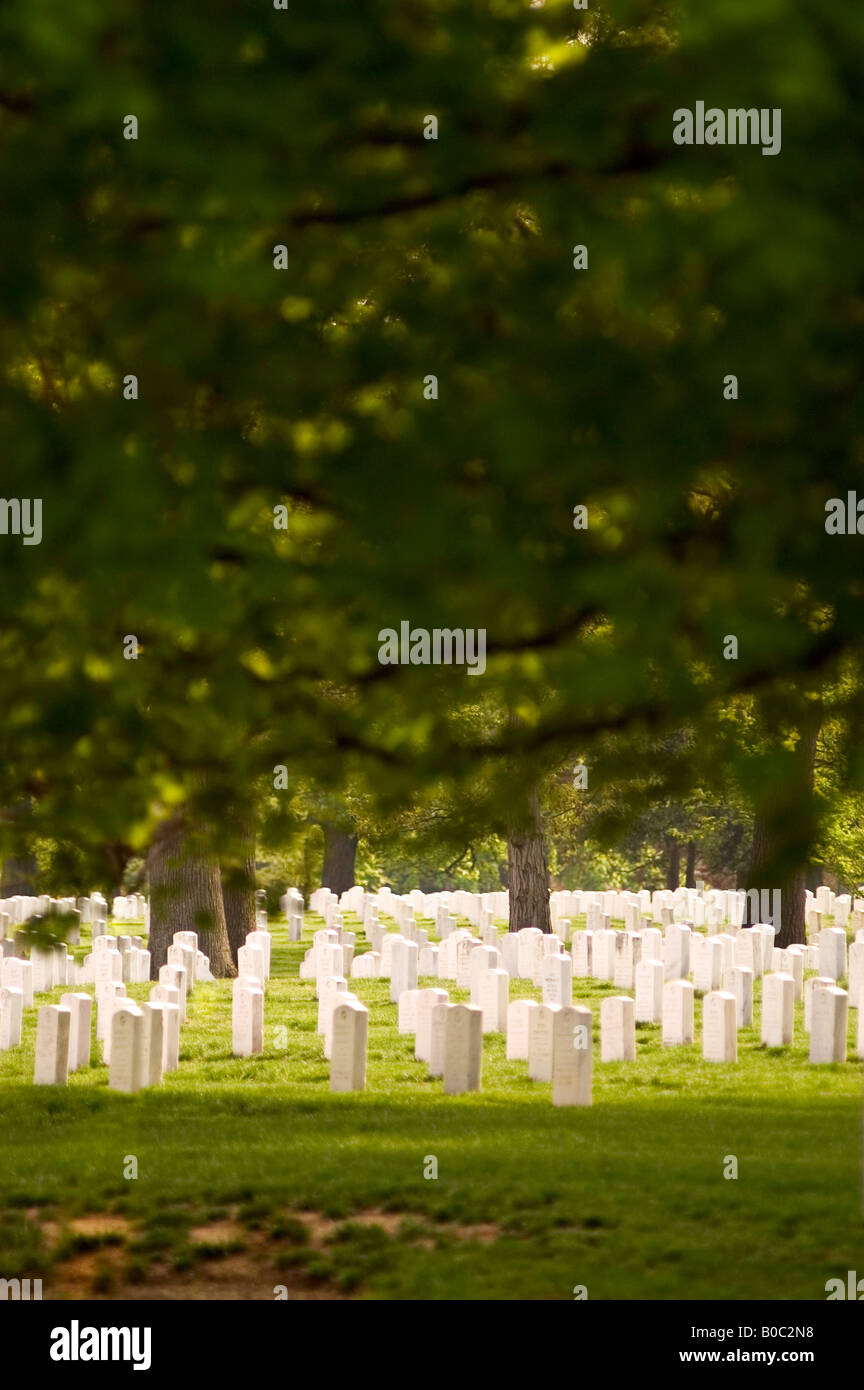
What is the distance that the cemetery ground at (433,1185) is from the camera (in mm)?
6895

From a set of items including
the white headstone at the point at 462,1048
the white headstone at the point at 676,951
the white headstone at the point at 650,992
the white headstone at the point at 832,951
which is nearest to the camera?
the white headstone at the point at 462,1048

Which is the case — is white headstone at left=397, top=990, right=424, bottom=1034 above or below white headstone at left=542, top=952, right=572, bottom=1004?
below

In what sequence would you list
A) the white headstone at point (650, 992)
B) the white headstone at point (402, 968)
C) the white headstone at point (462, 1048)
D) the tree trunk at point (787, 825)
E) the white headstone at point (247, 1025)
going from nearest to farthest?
the tree trunk at point (787, 825) < the white headstone at point (462, 1048) < the white headstone at point (247, 1025) < the white headstone at point (650, 992) < the white headstone at point (402, 968)

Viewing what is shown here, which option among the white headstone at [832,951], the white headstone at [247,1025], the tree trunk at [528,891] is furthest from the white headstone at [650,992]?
the tree trunk at [528,891]

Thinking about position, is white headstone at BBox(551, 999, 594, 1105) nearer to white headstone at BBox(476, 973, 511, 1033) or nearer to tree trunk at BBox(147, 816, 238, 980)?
white headstone at BBox(476, 973, 511, 1033)

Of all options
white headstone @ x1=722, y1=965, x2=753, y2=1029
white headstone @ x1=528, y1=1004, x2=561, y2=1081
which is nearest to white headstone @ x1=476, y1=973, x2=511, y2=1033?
white headstone @ x1=722, y1=965, x2=753, y2=1029

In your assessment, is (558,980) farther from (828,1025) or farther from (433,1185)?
(433,1185)

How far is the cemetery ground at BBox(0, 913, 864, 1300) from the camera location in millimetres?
6895

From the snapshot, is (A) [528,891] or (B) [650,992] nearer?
(B) [650,992]

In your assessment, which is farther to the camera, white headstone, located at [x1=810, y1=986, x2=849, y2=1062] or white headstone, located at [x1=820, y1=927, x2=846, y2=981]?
white headstone, located at [x1=820, y1=927, x2=846, y2=981]

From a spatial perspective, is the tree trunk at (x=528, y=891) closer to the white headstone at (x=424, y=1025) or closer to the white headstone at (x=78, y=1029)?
the white headstone at (x=424, y=1025)

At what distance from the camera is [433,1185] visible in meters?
8.24

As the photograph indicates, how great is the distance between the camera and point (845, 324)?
13.5 feet

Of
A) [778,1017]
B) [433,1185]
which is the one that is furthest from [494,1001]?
[433,1185]
